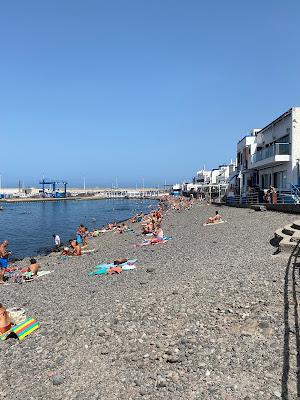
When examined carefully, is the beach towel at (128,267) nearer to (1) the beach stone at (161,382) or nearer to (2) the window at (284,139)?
(1) the beach stone at (161,382)

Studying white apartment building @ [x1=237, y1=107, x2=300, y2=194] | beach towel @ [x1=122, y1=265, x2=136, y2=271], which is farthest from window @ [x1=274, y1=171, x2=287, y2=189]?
beach towel @ [x1=122, y1=265, x2=136, y2=271]

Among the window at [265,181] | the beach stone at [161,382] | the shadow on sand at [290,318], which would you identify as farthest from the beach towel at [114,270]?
the window at [265,181]

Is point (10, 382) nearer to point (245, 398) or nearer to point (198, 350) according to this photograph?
point (198, 350)

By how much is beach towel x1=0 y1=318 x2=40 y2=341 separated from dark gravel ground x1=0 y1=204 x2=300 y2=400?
22 cm

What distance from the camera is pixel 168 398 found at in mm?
5828

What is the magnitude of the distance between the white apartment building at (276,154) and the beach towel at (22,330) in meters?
23.7

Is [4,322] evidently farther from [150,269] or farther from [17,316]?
[150,269]

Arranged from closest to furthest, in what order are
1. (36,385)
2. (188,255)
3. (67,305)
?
1. (36,385)
2. (67,305)
3. (188,255)

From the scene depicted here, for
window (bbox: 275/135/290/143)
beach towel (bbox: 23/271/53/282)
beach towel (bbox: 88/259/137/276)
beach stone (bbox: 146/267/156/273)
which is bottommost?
beach towel (bbox: 23/271/53/282)

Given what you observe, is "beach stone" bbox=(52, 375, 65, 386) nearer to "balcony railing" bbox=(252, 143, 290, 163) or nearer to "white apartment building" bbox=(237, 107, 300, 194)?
"white apartment building" bbox=(237, 107, 300, 194)

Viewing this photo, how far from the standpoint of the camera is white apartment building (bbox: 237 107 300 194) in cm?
3042

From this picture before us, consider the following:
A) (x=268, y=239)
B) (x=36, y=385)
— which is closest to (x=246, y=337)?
(x=36, y=385)

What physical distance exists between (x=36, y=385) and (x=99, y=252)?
14.7m

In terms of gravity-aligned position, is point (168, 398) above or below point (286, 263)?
below
